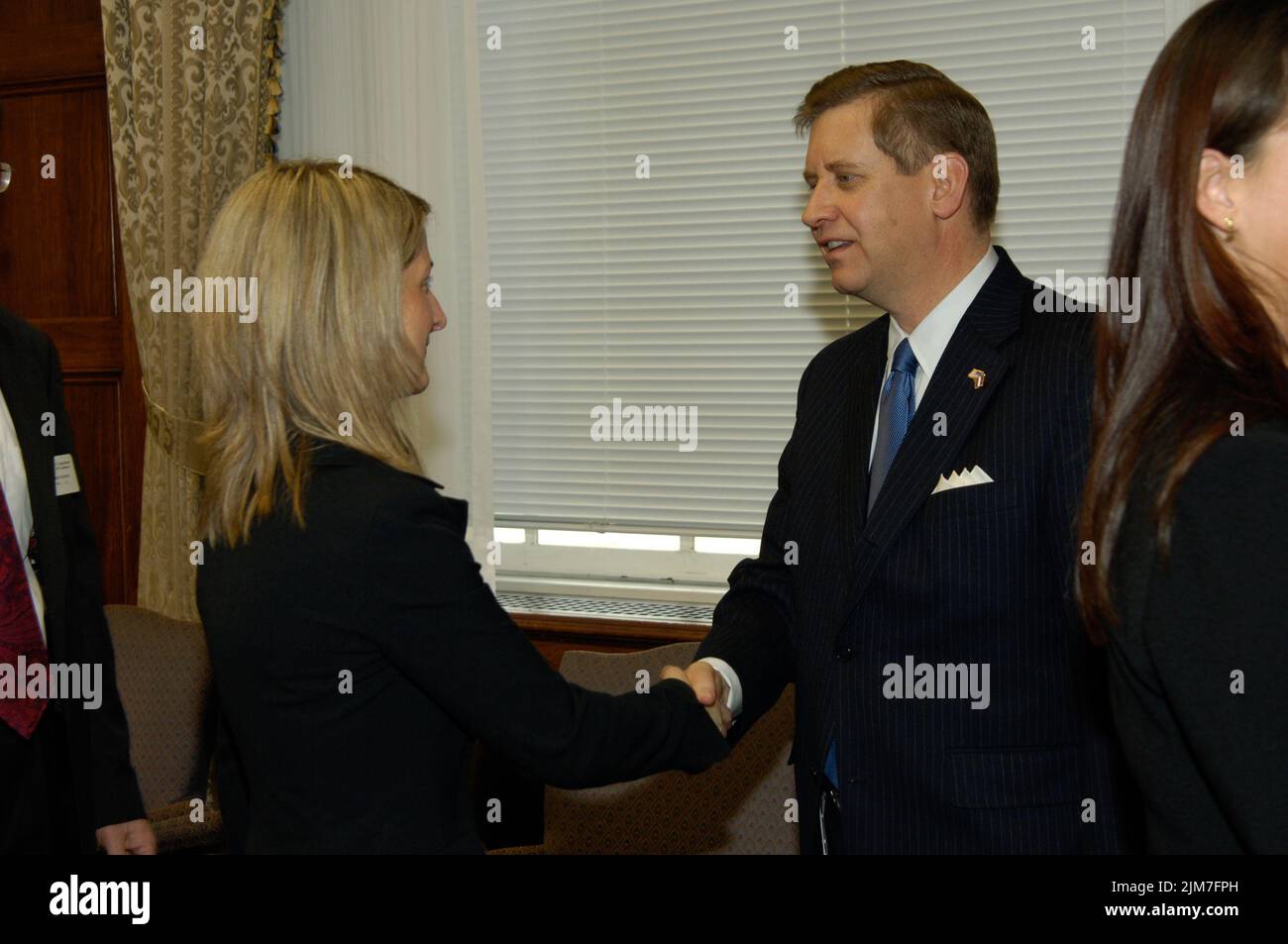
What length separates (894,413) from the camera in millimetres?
2203

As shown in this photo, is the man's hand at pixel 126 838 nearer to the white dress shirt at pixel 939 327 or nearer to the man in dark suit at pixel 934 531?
the man in dark suit at pixel 934 531

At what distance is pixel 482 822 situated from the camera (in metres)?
3.73

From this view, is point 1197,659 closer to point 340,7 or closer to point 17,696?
point 17,696

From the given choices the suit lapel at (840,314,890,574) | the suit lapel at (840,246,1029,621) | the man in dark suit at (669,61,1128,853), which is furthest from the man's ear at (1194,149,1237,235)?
the suit lapel at (840,314,890,574)

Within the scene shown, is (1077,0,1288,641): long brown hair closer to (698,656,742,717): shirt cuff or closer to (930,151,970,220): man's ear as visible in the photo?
(930,151,970,220): man's ear

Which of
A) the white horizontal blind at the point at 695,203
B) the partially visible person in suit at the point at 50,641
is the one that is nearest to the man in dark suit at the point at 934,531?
the white horizontal blind at the point at 695,203

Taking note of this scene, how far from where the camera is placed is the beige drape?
13.0ft

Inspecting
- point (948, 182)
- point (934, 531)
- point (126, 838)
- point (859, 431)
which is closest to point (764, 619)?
point (859, 431)

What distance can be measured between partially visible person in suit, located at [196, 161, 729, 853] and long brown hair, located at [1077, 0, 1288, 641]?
846 millimetres

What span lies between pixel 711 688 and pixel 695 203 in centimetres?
187

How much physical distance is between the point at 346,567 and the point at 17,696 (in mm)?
1093

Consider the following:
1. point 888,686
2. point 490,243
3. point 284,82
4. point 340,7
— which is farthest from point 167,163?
point 888,686

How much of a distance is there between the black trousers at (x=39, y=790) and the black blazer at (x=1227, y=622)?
2.07 meters

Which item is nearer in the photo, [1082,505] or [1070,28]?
[1082,505]
